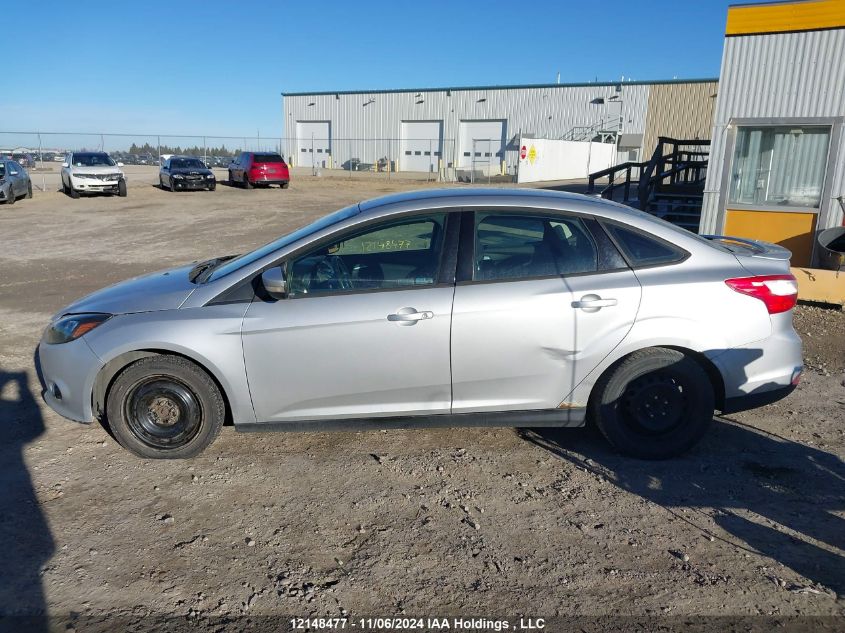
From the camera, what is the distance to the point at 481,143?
51.6 meters

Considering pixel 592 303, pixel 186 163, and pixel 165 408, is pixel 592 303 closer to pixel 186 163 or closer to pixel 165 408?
pixel 165 408

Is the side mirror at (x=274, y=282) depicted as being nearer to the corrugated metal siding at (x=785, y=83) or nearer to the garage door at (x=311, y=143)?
the corrugated metal siding at (x=785, y=83)

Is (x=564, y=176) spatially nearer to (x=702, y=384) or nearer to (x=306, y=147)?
(x=306, y=147)

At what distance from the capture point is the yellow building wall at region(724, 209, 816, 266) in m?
9.91

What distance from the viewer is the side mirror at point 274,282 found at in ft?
13.0

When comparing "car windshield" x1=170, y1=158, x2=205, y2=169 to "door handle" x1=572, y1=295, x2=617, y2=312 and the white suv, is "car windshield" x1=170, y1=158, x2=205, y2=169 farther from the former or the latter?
"door handle" x1=572, y1=295, x2=617, y2=312

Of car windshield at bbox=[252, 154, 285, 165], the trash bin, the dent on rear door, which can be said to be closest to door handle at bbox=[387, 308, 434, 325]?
the dent on rear door

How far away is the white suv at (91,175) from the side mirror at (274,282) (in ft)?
80.3

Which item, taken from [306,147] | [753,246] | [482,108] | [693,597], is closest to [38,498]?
[693,597]

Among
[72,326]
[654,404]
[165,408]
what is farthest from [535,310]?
[72,326]

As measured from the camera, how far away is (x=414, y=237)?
4562 mm

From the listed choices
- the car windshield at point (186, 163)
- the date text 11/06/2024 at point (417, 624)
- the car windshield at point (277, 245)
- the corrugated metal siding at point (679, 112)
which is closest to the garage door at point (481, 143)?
the corrugated metal siding at point (679, 112)

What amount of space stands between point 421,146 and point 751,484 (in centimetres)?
5115

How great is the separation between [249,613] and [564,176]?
4443 cm
